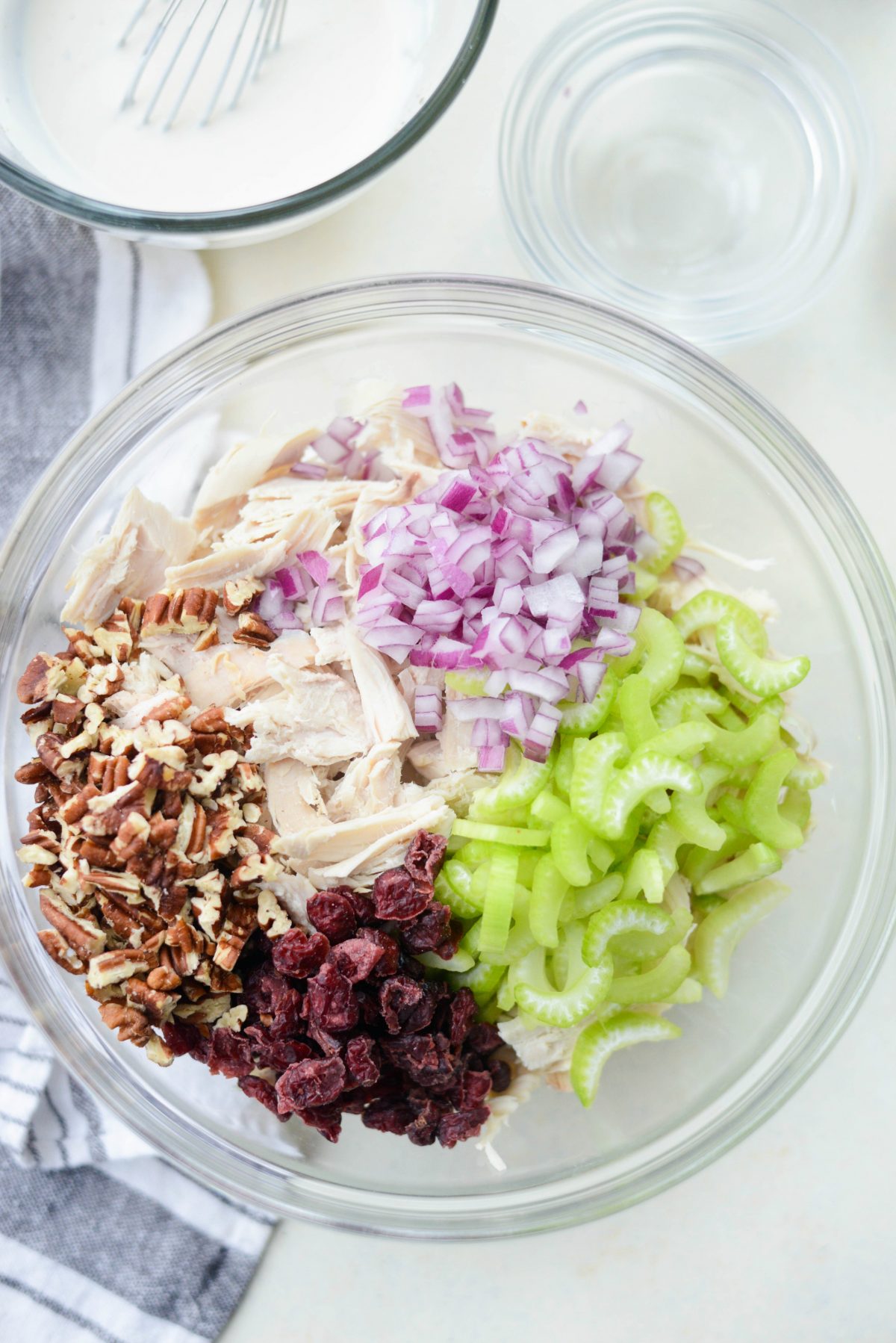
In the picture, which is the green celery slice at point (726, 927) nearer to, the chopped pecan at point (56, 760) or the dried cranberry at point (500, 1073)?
the dried cranberry at point (500, 1073)

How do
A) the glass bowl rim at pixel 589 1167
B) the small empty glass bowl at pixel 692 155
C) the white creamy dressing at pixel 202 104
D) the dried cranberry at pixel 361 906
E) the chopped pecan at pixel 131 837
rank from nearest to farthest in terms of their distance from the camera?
1. the chopped pecan at pixel 131 837
2. the dried cranberry at pixel 361 906
3. the glass bowl rim at pixel 589 1167
4. the white creamy dressing at pixel 202 104
5. the small empty glass bowl at pixel 692 155

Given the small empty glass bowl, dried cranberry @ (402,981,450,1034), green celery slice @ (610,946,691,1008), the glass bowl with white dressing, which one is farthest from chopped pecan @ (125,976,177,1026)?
the small empty glass bowl

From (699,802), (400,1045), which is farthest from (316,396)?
(400,1045)

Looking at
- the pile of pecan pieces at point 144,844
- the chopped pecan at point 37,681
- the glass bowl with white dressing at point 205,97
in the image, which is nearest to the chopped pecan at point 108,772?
the pile of pecan pieces at point 144,844

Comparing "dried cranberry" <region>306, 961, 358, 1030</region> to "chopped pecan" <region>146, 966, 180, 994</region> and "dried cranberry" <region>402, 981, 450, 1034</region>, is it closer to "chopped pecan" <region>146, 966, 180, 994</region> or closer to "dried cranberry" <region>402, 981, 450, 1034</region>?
"dried cranberry" <region>402, 981, 450, 1034</region>

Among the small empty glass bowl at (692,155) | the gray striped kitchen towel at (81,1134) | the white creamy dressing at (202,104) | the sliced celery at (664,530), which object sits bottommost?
the gray striped kitchen towel at (81,1134)

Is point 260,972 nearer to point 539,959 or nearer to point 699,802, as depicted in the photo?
point 539,959

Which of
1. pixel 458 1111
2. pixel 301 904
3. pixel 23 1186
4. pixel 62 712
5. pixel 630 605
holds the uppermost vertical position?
pixel 630 605
